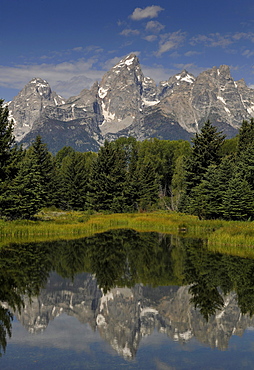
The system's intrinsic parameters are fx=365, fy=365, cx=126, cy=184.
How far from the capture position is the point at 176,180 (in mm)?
101688

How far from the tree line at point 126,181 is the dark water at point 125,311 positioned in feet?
63.9

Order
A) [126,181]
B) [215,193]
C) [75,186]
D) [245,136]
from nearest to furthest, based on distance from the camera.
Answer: [215,193], [126,181], [75,186], [245,136]

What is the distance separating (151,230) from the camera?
50781 mm

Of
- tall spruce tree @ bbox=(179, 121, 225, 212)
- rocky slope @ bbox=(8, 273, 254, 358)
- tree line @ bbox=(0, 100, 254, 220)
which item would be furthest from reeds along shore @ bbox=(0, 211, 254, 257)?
tall spruce tree @ bbox=(179, 121, 225, 212)

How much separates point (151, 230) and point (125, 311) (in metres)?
34.0

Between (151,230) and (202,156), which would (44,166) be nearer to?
(202,156)

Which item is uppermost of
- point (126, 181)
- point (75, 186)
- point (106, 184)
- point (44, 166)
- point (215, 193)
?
point (44, 166)

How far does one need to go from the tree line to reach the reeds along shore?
474 centimetres

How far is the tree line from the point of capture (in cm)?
4853

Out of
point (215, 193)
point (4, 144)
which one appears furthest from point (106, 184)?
point (4, 144)

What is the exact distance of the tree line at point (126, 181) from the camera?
4853cm

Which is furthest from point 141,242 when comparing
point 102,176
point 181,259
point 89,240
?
point 102,176

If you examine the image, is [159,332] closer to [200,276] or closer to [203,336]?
[203,336]

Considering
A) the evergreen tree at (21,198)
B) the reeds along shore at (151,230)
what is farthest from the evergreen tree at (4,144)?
the reeds along shore at (151,230)
